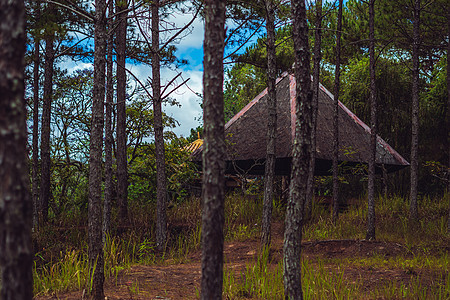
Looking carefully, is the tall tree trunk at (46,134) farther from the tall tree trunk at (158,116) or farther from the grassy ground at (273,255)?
the tall tree trunk at (158,116)

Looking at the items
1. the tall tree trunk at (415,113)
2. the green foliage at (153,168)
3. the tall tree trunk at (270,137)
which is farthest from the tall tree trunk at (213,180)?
the green foliage at (153,168)

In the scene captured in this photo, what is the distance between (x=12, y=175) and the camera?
78.4 inches

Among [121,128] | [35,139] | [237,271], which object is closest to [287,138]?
[121,128]

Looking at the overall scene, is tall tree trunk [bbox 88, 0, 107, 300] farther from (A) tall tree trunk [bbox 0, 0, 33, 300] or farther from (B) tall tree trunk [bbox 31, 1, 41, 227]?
(B) tall tree trunk [bbox 31, 1, 41, 227]

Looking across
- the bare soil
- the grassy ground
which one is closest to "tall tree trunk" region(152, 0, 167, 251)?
the grassy ground

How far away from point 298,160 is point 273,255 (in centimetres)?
430

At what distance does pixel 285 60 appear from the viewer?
11.2m

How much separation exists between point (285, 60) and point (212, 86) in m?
8.52

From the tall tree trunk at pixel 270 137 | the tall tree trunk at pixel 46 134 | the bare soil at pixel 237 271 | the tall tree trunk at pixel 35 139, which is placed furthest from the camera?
the tall tree trunk at pixel 46 134

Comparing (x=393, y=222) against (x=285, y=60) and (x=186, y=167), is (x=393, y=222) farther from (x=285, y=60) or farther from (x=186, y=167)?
(x=186, y=167)

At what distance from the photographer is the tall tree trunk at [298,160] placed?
410cm

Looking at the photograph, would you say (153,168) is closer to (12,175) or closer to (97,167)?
(97,167)

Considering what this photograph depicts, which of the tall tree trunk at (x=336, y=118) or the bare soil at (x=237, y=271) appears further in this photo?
the tall tree trunk at (x=336, y=118)

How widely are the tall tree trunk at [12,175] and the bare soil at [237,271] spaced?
10.8 ft
